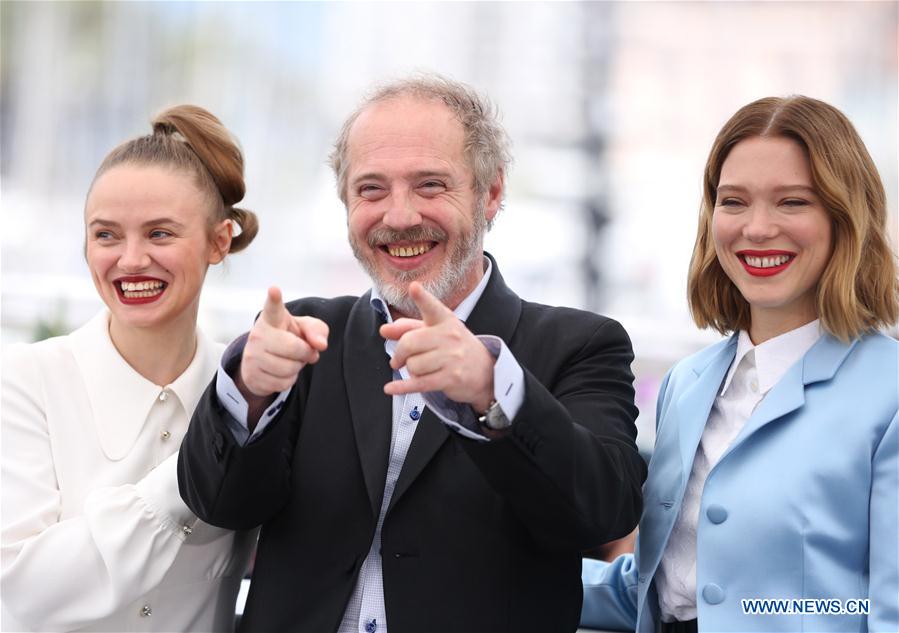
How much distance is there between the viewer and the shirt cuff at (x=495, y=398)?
5.03 ft

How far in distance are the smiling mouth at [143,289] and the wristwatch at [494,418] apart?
80 cm

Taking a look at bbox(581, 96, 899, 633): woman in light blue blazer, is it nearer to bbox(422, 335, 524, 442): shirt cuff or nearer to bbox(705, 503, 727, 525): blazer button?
bbox(705, 503, 727, 525): blazer button

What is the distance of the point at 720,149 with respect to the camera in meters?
1.90

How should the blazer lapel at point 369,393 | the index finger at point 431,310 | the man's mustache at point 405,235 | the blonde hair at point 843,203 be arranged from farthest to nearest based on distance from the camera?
1. the man's mustache at point 405,235
2. the blazer lapel at point 369,393
3. the blonde hair at point 843,203
4. the index finger at point 431,310

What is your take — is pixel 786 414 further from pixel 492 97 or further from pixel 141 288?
pixel 492 97

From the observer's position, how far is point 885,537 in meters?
1.59

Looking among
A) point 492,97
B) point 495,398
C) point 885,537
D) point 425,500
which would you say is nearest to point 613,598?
point 425,500

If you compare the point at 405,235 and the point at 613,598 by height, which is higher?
the point at 405,235

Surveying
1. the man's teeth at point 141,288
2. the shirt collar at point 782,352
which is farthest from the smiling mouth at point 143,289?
the shirt collar at point 782,352

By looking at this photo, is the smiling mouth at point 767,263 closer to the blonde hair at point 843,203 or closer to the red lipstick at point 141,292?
the blonde hair at point 843,203

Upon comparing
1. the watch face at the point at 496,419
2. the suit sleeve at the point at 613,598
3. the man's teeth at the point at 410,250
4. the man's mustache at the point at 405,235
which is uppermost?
the man's mustache at the point at 405,235

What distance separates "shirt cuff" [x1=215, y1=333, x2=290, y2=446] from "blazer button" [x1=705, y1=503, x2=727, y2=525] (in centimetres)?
73

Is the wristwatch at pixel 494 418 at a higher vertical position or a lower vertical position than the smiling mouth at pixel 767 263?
lower

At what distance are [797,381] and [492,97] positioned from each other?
385 cm
